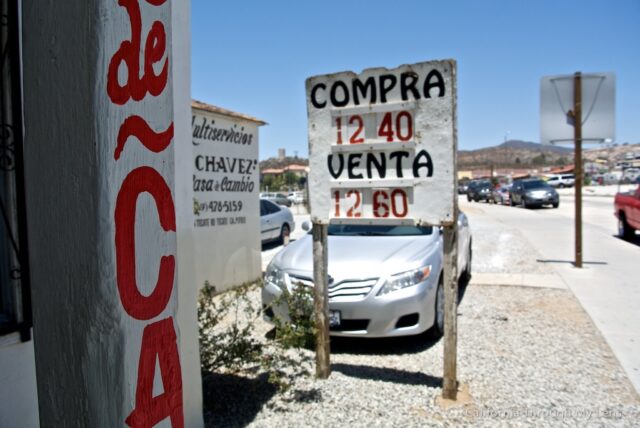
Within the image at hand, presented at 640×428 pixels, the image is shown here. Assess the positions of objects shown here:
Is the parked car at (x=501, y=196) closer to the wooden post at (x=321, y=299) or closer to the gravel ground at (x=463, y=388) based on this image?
the gravel ground at (x=463, y=388)

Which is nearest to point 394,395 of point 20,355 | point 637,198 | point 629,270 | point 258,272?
point 20,355

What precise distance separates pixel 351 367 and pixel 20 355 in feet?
9.79

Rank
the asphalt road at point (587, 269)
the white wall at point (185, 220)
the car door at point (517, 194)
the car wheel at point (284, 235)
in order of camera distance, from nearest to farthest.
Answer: the white wall at point (185, 220), the asphalt road at point (587, 269), the car wheel at point (284, 235), the car door at point (517, 194)

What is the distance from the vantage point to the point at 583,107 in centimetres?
963

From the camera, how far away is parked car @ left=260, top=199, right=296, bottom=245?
1367cm

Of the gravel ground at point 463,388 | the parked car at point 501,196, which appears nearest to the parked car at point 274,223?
the gravel ground at point 463,388

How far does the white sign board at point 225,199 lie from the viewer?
7617 mm

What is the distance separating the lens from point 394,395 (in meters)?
4.14

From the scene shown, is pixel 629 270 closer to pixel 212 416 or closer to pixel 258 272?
pixel 258 272

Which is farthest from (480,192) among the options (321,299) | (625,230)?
(321,299)

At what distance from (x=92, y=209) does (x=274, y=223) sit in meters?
12.9

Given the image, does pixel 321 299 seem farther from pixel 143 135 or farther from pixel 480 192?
pixel 480 192

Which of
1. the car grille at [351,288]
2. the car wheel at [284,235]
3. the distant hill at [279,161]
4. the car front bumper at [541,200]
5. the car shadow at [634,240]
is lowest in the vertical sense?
the car shadow at [634,240]

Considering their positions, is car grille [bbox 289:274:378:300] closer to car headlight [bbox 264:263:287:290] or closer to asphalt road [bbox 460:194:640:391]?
car headlight [bbox 264:263:287:290]
